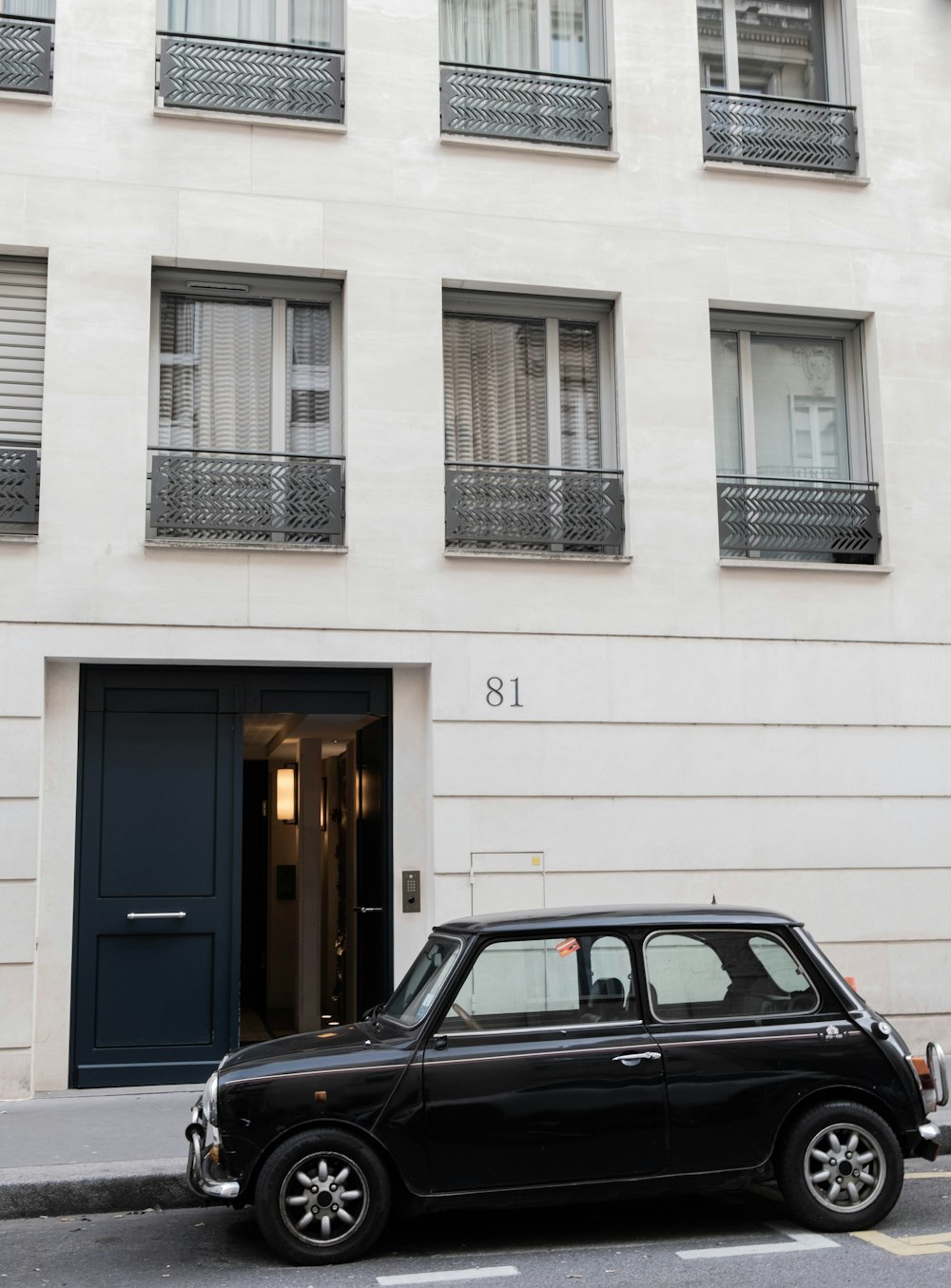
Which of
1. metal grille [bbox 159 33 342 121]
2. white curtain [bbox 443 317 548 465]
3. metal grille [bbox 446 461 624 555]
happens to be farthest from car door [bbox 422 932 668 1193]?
metal grille [bbox 159 33 342 121]

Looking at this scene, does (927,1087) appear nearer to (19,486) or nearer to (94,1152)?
(94,1152)

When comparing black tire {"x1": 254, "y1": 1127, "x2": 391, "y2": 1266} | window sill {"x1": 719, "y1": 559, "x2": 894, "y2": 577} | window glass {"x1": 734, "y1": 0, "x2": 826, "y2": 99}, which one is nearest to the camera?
black tire {"x1": 254, "y1": 1127, "x2": 391, "y2": 1266}

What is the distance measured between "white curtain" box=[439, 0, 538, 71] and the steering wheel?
29.2 ft

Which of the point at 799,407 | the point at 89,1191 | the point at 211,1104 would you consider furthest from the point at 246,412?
the point at 211,1104

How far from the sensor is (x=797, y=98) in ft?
41.1

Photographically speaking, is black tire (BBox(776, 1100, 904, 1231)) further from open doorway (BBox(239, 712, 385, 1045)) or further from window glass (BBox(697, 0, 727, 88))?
window glass (BBox(697, 0, 727, 88))

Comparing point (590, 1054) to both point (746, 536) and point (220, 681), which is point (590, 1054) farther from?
point (746, 536)

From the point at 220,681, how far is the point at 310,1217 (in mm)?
5395

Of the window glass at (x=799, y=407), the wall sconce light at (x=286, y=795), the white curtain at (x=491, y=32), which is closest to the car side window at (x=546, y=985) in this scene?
the window glass at (x=799, y=407)

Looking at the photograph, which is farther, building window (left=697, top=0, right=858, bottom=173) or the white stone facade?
building window (left=697, top=0, right=858, bottom=173)

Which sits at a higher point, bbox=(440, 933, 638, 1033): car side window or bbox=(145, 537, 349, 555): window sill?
bbox=(145, 537, 349, 555): window sill

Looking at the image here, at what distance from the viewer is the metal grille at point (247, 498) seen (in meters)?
10.8

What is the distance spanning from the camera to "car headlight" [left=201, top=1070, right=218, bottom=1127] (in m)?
6.30

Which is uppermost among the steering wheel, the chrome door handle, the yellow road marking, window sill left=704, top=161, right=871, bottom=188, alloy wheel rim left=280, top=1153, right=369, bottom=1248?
window sill left=704, top=161, right=871, bottom=188
